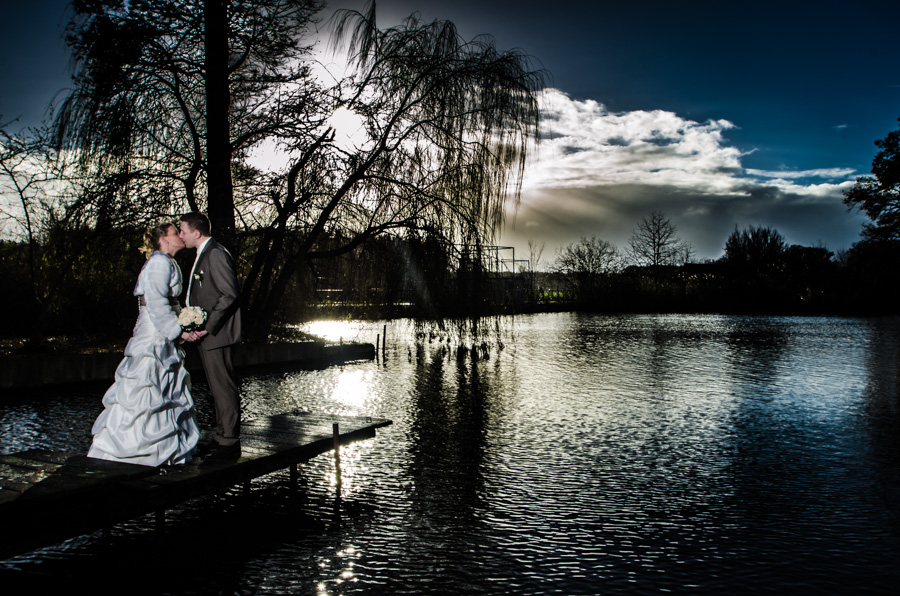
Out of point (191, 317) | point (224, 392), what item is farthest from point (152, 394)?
point (191, 317)

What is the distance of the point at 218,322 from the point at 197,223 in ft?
2.70

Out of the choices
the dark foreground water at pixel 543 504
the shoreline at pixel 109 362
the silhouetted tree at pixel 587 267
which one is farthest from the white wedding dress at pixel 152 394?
the silhouetted tree at pixel 587 267

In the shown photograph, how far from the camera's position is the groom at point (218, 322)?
5578 millimetres

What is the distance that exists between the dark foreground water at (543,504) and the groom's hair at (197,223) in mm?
2219

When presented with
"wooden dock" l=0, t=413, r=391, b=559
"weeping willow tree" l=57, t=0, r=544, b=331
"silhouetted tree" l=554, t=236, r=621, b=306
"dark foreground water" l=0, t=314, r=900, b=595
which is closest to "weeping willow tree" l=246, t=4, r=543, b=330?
"weeping willow tree" l=57, t=0, r=544, b=331

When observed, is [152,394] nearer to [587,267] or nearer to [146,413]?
[146,413]

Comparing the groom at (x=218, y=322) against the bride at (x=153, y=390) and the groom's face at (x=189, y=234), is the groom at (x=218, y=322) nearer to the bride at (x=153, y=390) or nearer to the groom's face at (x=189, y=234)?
the groom's face at (x=189, y=234)

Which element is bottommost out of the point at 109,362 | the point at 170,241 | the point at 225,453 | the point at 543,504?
the point at 543,504

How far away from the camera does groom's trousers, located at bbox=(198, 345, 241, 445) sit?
5.63 metres

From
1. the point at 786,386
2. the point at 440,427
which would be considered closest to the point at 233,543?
the point at 440,427

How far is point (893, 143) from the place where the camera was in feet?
159

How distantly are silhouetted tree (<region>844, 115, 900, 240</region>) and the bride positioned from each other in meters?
53.0

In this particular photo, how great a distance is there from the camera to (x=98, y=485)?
182 inches

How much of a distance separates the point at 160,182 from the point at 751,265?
50.5 metres
